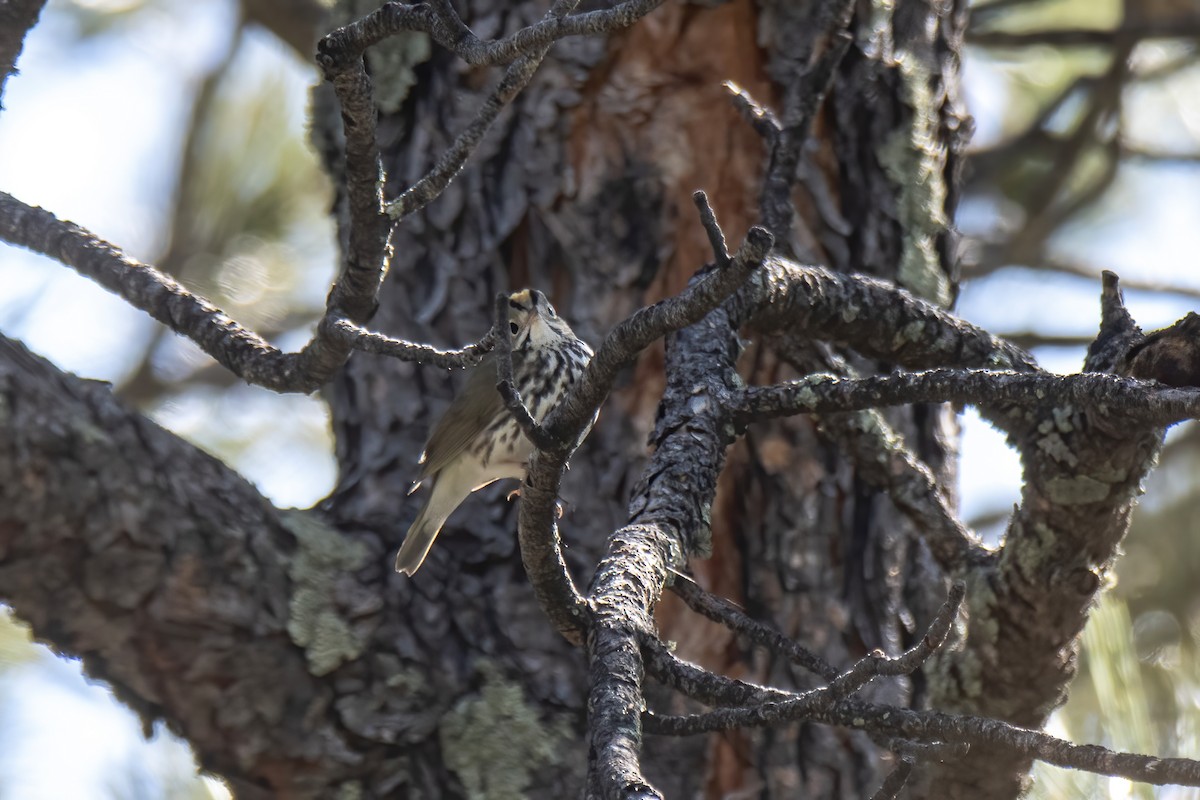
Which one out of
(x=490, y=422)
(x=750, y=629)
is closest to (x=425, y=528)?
(x=490, y=422)

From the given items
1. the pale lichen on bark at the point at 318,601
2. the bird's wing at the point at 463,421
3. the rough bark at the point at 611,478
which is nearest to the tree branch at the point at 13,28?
the rough bark at the point at 611,478

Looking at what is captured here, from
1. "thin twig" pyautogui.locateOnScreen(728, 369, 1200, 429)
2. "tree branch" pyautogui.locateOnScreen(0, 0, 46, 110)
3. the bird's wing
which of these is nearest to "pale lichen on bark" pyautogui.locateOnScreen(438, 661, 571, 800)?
the bird's wing

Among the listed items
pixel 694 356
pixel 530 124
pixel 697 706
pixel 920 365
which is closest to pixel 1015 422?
pixel 920 365

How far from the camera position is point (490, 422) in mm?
3084

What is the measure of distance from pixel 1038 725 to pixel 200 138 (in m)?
3.37

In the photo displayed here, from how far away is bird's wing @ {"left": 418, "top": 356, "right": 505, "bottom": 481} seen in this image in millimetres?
2715

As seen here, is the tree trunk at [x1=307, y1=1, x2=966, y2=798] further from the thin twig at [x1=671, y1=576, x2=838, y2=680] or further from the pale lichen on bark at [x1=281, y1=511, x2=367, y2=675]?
the thin twig at [x1=671, y1=576, x2=838, y2=680]

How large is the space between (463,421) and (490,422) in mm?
224

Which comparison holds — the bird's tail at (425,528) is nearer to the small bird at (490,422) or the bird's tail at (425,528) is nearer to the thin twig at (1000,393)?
the small bird at (490,422)

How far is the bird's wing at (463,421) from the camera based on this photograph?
107 inches

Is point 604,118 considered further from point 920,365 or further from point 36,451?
point 36,451

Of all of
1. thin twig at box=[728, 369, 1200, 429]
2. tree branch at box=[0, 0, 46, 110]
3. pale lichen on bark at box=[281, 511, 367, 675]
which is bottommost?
thin twig at box=[728, 369, 1200, 429]

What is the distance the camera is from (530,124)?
2.79 m

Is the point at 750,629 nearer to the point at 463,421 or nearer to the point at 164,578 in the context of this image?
the point at 164,578
